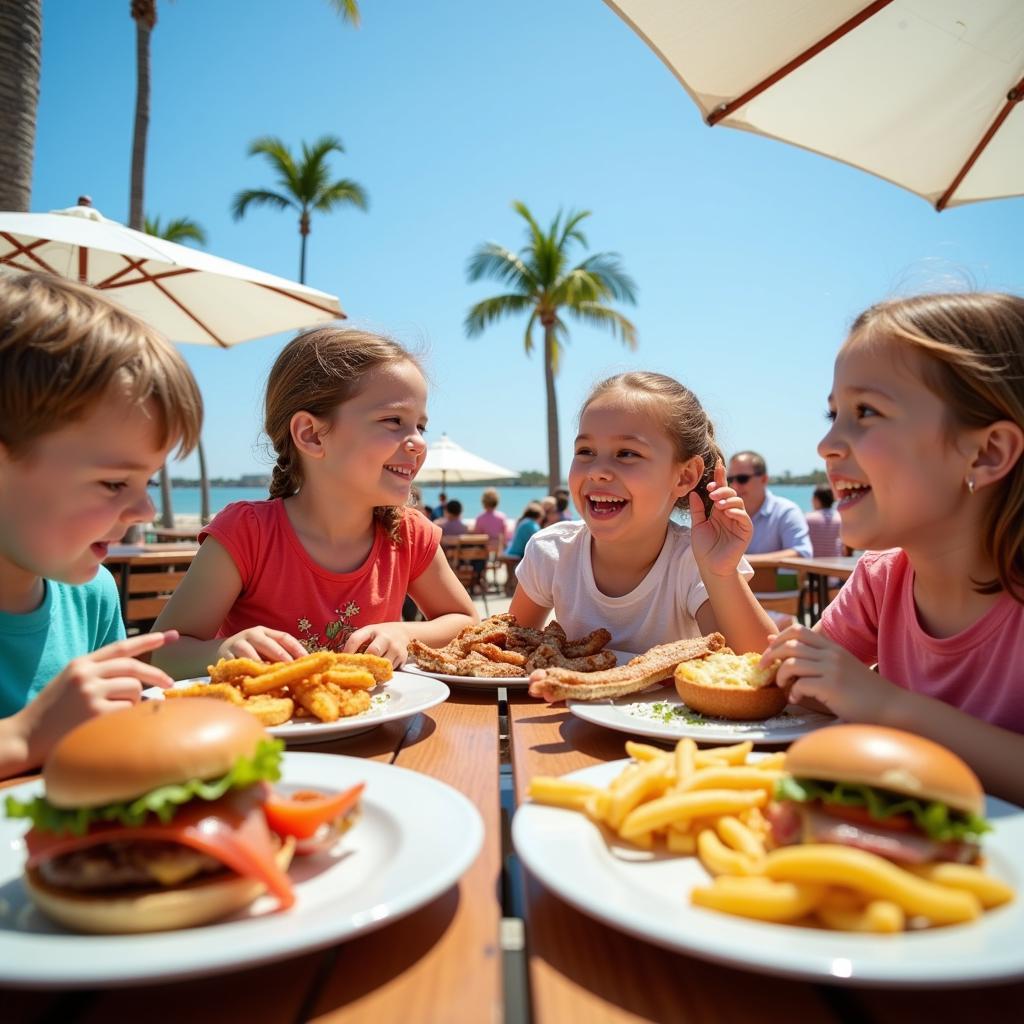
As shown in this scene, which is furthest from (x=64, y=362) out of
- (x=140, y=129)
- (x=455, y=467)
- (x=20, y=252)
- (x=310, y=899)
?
(x=455, y=467)

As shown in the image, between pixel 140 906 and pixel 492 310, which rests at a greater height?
pixel 492 310

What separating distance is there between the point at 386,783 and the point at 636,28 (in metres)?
4.12

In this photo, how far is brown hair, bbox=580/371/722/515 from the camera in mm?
2945

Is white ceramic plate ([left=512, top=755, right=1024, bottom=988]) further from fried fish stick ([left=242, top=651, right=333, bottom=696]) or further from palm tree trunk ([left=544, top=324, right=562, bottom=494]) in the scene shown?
palm tree trunk ([left=544, top=324, right=562, bottom=494])

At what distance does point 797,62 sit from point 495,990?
4.69 m

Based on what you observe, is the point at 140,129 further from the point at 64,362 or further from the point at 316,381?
the point at 64,362

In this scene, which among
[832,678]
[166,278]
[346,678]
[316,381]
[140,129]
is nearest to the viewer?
[832,678]

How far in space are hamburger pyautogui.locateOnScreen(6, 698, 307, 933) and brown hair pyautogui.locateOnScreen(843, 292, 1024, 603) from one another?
1.64 meters

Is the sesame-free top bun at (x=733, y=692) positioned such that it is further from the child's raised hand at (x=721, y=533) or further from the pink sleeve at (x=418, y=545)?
the pink sleeve at (x=418, y=545)

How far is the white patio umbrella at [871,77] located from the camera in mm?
Answer: 3633

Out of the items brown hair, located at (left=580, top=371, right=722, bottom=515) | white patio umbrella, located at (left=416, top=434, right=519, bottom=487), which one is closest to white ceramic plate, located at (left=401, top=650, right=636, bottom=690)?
brown hair, located at (left=580, top=371, right=722, bottom=515)

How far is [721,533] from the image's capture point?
267cm

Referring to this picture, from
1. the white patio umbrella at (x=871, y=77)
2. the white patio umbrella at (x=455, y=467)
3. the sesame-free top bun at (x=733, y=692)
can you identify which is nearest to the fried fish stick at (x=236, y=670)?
the sesame-free top bun at (x=733, y=692)

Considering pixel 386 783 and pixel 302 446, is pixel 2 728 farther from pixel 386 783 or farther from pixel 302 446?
pixel 302 446
